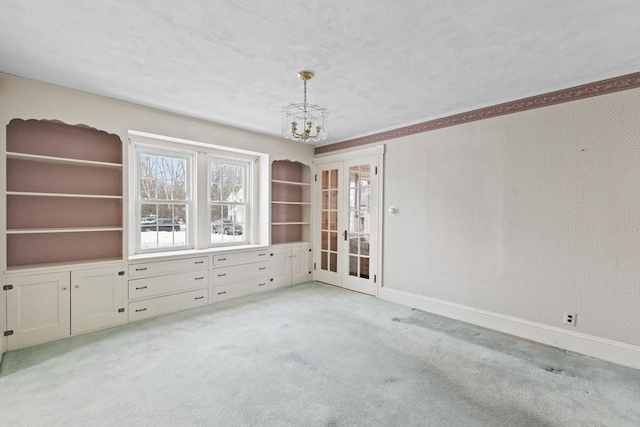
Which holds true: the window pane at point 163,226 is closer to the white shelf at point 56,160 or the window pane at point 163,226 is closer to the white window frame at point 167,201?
the white window frame at point 167,201

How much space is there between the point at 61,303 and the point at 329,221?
12.6 feet

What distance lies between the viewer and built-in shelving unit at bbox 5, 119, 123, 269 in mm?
3100

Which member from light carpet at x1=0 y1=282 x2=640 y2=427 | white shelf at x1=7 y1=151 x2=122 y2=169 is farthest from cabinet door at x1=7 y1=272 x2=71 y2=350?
white shelf at x1=7 y1=151 x2=122 y2=169

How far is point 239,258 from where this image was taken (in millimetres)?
4699

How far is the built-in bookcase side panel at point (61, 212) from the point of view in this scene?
311 centimetres

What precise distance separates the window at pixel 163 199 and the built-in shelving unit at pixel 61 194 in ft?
1.16

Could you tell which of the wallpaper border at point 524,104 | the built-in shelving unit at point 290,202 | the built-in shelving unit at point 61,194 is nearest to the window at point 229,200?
the built-in shelving unit at point 290,202

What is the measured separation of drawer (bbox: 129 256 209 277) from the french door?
220 cm

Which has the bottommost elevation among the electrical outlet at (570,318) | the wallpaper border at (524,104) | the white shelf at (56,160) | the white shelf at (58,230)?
the electrical outlet at (570,318)

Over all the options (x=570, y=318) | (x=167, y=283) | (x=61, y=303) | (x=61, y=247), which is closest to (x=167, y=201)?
(x=167, y=283)

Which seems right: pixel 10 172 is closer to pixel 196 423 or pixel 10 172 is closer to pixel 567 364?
pixel 196 423

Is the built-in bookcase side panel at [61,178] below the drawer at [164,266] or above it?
above

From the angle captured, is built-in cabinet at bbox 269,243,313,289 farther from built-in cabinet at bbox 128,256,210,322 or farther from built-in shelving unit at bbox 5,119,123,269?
built-in shelving unit at bbox 5,119,123,269

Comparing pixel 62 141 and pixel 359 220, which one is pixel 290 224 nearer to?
pixel 359 220
